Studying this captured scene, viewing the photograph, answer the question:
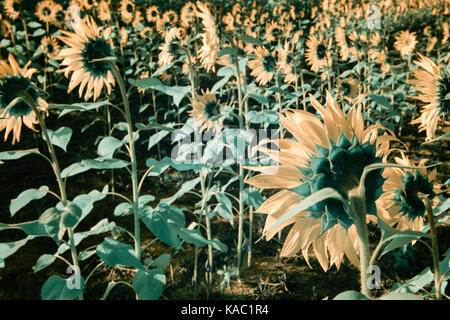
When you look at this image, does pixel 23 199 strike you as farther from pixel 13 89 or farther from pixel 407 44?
pixel 407 44

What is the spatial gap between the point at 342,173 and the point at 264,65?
5.23 feet

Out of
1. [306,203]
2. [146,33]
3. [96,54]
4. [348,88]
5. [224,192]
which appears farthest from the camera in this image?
[146,33]

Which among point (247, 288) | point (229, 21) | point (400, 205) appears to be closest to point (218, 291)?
point (247, 288)

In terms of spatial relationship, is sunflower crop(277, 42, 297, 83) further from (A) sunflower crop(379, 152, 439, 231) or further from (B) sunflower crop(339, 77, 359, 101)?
(A) sunflower crop(379, 152, 439, 231)

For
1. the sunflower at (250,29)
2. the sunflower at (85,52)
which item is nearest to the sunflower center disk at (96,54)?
the sunflower at (85,52)

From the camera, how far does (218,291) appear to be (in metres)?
1.43

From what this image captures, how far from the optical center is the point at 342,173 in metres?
0.35

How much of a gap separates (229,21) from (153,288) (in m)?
4.27

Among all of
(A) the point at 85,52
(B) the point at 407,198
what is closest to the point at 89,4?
(A) the point at 85,52

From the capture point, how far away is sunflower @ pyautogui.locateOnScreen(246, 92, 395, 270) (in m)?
0.35

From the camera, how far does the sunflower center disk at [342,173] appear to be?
0.34 meters

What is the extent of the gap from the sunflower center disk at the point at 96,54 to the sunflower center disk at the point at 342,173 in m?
0.76

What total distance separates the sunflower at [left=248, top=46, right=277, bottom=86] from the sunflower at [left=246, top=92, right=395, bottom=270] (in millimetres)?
1451

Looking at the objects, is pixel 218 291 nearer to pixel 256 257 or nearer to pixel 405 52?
pixel 256 257
